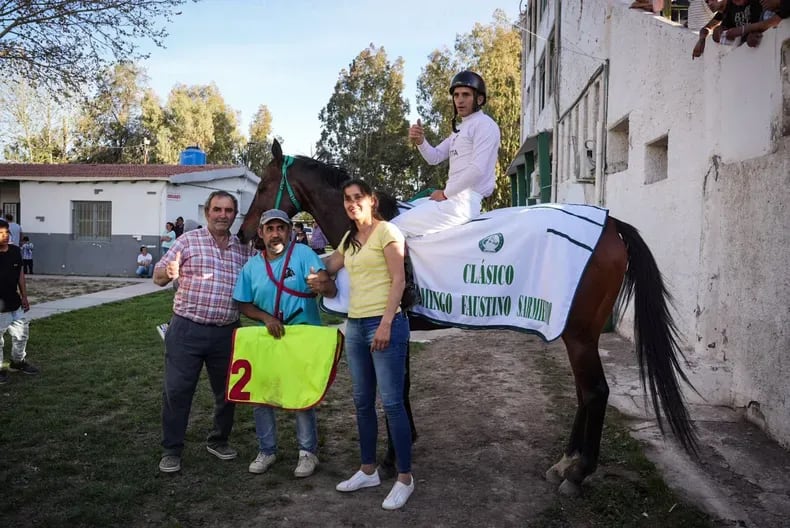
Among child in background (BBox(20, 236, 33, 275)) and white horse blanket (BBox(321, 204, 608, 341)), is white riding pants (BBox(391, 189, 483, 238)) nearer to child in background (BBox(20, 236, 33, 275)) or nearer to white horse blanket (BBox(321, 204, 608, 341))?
white horse blanket (BBox(321, 204, 608, 341))

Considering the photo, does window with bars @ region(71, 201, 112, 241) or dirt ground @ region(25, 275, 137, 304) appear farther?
window with bars @ region(71, 201, 112, 241)

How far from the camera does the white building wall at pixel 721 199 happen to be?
3938 mm

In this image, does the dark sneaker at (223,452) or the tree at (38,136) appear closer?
the dark sneaker at (223,452)

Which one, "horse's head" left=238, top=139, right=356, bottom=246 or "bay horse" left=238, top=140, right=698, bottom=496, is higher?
"horse's head" left=238, top=139, right=356, bottom=246

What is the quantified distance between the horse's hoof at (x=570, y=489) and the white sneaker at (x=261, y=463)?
1850 millimetres

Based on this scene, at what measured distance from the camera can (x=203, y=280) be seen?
3.68 metres

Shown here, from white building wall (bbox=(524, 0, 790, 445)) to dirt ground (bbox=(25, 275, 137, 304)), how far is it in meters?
11.6

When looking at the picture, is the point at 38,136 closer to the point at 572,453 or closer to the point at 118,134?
the point at 118,134

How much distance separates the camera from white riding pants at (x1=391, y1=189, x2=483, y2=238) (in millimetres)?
3717

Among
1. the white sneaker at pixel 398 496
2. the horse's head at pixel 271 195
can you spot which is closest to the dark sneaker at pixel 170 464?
the white sneaker at pixel 398 496

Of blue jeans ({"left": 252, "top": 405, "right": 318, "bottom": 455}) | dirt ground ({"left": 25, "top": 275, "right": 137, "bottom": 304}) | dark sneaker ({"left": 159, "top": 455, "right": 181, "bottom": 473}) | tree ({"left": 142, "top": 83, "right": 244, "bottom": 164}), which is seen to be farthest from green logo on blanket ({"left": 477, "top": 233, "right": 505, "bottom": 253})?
tree ({"left": 142, "top": 83, "right": 244, "bottom": 164})

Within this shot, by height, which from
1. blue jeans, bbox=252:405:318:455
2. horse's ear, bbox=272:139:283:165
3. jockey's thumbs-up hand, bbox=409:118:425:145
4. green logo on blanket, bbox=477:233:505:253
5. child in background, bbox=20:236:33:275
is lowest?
blue jeans, bbox=252:405:318:455

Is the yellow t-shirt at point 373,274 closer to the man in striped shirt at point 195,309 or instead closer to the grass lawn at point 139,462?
the man in striped shirt at point 195,309

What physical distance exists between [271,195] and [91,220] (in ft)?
56.3
